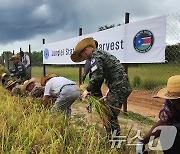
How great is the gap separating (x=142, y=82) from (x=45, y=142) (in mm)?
7375

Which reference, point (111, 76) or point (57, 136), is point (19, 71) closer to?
point (111, 76)

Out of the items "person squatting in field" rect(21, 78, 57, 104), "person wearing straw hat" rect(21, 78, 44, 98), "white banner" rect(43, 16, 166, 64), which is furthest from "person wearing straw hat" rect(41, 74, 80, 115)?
"white banner" rect(43, 16, 166, 64)

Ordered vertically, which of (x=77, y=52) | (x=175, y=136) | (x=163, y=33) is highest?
(x=163, y=33)

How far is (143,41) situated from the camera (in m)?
5.60

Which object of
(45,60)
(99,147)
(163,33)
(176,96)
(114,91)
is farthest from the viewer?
(45,60)

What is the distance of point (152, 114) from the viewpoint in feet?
21.1

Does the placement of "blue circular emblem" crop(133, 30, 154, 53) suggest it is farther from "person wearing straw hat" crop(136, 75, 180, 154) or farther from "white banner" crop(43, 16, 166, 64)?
"person wearing straw hat" crop(136, 75, 180, 154)

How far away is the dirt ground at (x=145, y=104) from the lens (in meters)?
6.60

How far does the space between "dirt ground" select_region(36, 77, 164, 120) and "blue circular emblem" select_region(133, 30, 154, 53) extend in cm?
143

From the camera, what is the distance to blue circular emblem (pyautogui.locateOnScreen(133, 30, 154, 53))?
544 cm

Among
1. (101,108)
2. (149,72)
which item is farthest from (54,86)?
(149,72)

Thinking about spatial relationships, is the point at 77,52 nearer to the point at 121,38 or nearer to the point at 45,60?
the point at 121,38

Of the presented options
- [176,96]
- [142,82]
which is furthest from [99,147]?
[142,82]

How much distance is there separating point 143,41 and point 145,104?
A: 2622 millimetres
